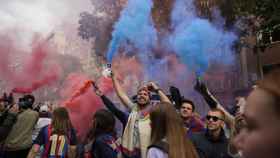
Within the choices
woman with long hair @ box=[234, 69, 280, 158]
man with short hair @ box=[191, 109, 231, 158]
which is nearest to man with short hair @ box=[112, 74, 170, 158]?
man with short hair @ box=[191, 109, 231, 158]

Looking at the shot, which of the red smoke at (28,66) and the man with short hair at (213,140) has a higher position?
the red smoke at (28,66)

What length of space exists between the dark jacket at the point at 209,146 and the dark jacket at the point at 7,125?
3.35 metres

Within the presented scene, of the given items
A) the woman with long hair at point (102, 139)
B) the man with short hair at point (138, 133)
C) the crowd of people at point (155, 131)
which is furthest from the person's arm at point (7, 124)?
the man with short hair at point (138, 133)

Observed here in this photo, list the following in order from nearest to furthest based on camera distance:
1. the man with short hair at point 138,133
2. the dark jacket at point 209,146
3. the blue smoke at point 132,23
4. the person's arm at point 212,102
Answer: the dark jacket at point 209,146 < the man with short hair at point 138,133 < the person's arm at point 212,102 < the blue smoke at point 132,23

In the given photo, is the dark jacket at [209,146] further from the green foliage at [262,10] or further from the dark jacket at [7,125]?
the green foliage at [262,10]

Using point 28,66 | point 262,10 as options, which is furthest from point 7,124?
point 262,10

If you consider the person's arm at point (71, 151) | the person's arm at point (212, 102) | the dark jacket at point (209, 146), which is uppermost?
the person's arm at point (212, 102)

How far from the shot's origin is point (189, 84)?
630 inches

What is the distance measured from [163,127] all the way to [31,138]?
3.70 m

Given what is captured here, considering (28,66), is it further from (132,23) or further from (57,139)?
(57,139)

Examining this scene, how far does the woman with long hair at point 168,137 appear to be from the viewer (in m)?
2.95

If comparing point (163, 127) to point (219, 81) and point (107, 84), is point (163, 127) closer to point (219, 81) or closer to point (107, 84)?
point (107, 84)

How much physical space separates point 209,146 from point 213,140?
0.12 metres

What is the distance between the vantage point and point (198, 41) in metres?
9.45
